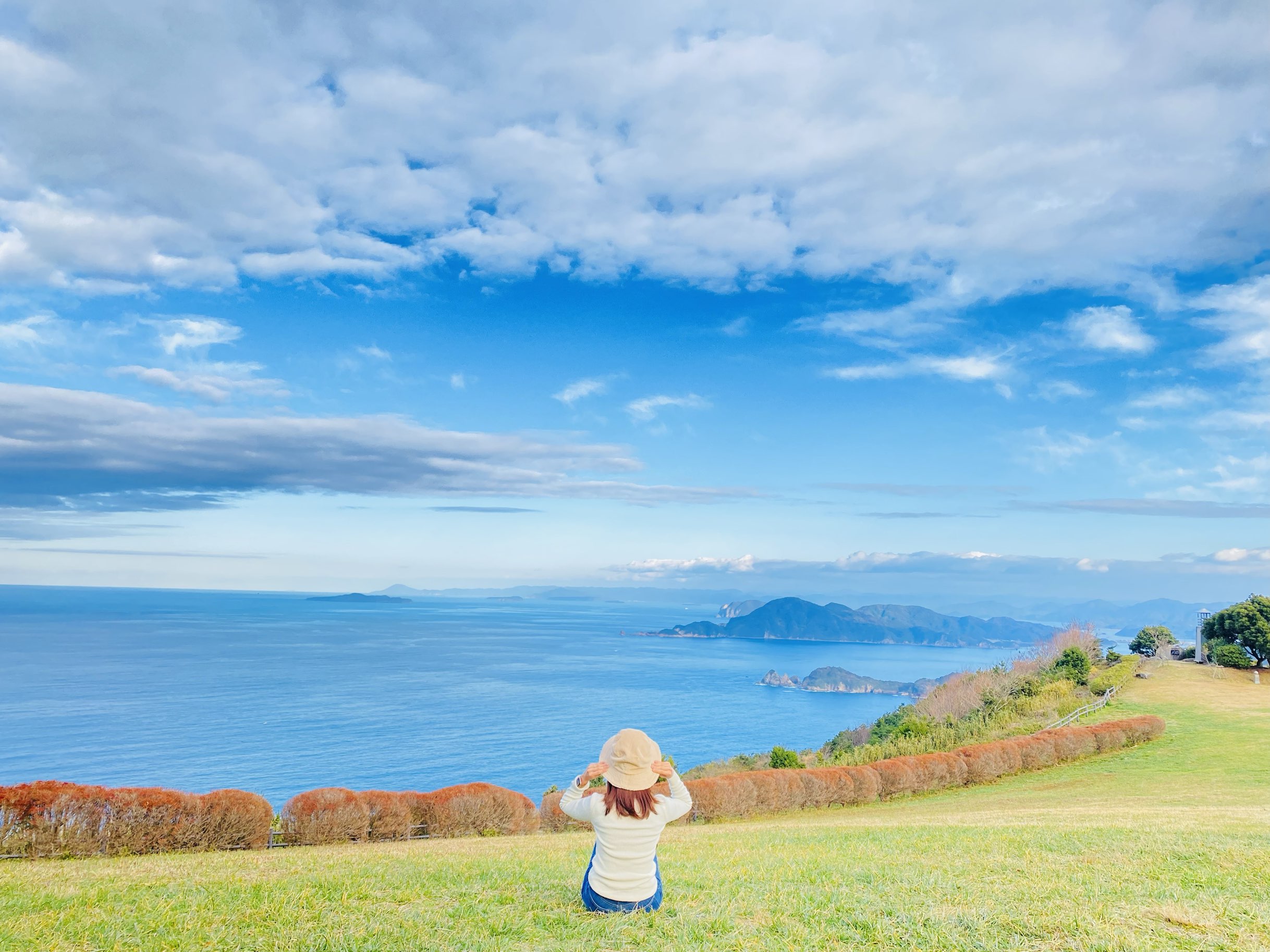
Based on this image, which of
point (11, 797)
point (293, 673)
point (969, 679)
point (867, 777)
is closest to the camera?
point (11, 797)

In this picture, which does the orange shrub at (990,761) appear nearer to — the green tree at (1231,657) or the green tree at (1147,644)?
the green tree at (1231,657)

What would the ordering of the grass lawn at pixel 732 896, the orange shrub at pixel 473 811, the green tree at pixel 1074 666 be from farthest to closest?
the green tree at pixel 1074 666 → the orange shrub at pixel 473 811 → the grass lawn at pixel 732 896

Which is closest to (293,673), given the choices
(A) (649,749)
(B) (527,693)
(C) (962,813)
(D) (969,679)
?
(B) (527,693)

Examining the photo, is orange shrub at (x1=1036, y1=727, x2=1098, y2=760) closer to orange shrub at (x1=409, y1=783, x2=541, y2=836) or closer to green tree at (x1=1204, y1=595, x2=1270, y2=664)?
orange shrub at (x1=409, y1=783, x2=541, y2=836)

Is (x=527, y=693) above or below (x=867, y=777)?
below

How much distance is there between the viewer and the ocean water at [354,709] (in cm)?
A: 6456

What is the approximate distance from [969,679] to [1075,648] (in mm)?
9011

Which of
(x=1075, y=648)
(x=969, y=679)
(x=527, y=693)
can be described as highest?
(x=1075, y=648)

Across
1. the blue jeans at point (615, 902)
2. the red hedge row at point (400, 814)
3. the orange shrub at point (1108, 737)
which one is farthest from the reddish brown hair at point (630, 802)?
the orange shrub at point (1108, 737)

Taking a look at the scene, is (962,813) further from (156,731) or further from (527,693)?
(527,693)

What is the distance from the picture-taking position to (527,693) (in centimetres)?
10269

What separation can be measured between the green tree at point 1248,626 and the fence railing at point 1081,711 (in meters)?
14.3

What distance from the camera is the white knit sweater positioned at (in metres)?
4.95

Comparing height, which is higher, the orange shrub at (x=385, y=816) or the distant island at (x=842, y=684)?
the orange shrub at (x=385, y=816)
